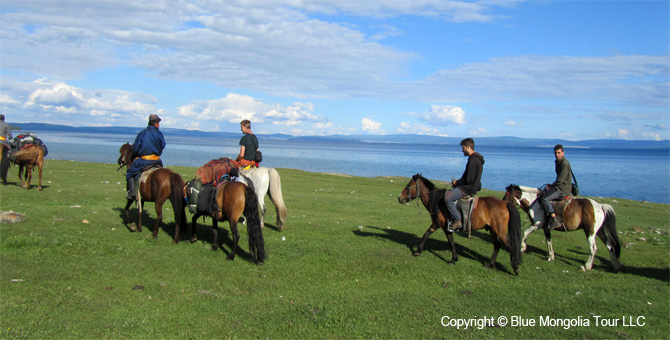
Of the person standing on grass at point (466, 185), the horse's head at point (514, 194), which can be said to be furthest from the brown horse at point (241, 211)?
the horse's head at point (514, 194)

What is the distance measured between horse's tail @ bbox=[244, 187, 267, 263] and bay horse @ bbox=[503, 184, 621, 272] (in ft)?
24.1

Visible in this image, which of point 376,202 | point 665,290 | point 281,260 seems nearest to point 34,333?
point 281,260

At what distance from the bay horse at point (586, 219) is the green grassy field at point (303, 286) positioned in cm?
61

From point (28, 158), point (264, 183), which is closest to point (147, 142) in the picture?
point (264, 183)

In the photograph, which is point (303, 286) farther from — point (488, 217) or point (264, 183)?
point (488, 217)

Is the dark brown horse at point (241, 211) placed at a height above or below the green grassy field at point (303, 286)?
above

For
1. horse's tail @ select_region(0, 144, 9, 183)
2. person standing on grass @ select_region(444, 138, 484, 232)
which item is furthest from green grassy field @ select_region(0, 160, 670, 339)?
horse's tail @ select_region(0, 144, 9, 183)

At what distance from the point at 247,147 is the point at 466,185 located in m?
6.40

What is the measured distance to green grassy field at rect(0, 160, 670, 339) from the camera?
23.2ft

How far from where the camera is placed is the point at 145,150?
40.7ft

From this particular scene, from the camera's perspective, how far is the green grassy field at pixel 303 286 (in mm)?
7070

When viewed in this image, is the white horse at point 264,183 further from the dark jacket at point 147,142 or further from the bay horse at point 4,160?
the bay horse at point 4,160

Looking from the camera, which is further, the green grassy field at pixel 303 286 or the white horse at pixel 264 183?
the white horse at pixel 264 183

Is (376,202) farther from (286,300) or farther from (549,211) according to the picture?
(286,300)
